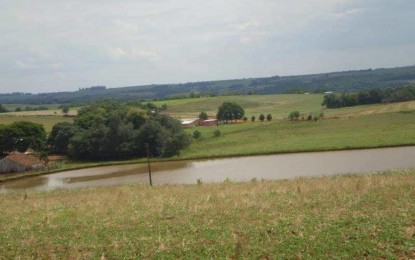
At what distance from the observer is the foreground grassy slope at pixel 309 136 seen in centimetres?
4994

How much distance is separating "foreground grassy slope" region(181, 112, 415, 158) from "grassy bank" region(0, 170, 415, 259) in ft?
99.0

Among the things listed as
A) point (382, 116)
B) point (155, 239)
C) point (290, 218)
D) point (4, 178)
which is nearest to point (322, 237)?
point (290, 218)

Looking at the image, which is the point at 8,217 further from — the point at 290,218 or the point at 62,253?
the point at 290,218

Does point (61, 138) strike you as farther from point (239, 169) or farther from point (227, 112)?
point (227, 112)

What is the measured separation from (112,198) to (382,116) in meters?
61.1

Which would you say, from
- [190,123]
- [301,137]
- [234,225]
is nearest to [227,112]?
[190,123]

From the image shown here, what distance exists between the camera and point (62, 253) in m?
13.2

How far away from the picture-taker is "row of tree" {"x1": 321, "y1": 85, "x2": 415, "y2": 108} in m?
101

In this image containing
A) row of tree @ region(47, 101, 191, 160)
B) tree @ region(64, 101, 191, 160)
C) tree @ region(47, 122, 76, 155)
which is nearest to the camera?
tree @ region(64, 101, 191, 160)

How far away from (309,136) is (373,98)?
51.0 meters

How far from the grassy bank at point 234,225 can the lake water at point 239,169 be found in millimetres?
15579

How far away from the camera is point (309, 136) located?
199 ft

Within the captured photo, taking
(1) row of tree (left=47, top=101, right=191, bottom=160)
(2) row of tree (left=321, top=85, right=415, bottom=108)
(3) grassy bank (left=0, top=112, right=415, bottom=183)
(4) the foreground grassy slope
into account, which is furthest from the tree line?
(2) row of tree (left=321, top=85, right=415, bottom=108)

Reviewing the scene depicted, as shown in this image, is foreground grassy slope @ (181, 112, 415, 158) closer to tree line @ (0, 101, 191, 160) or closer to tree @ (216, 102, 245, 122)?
tree line @ (0, 101, 191, 160)
